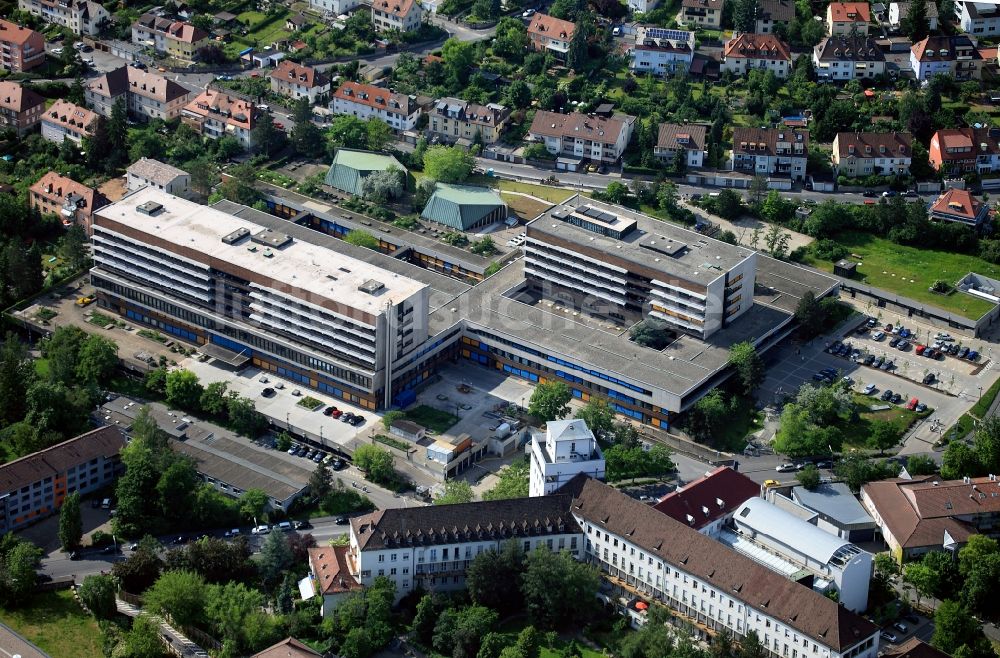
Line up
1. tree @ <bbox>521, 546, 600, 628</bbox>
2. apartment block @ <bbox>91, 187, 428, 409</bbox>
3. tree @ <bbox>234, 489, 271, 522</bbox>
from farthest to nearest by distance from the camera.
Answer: apartment block @ <bbox>91, 187, 428, 409</bbox> → tree @ <bbox>234, 489, 271, 522</bbox> → tree @ <bbox>521, 546, 600, 628</bbox>

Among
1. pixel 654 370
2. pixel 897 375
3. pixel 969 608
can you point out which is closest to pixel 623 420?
pixel 654 370

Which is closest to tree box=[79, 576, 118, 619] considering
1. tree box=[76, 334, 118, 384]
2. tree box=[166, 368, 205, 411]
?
tree box=[166, 368, 205, 411]

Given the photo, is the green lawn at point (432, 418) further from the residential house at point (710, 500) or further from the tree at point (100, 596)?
the tree at point (100, 596)

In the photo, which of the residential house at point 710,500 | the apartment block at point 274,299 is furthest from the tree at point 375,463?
the residential house at point 710,500

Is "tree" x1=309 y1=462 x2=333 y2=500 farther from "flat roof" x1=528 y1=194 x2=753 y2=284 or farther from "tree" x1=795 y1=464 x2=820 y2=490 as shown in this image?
"tree" x1=795 y1=464 x2=820 y2=490

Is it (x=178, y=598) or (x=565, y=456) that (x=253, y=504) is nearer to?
(x=178, y=598)

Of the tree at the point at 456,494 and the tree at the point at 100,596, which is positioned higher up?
the tree at the point at 456,494
